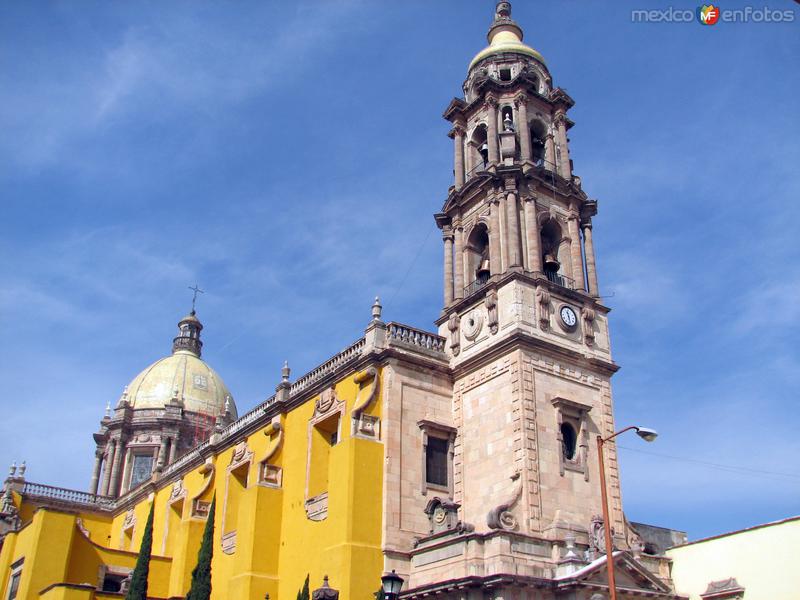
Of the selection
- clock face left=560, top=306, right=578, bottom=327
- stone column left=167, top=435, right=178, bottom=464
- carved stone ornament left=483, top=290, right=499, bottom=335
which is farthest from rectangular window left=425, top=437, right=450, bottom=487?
stone column left=167, top=435, right=178, bottom=464

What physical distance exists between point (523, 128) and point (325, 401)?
12.3 metres

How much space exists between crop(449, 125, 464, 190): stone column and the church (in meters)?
0.09

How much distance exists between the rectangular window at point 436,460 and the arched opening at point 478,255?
5992 millimetres

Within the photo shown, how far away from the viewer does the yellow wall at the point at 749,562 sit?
23.0m

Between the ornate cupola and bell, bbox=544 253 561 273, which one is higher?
the ornate cupola

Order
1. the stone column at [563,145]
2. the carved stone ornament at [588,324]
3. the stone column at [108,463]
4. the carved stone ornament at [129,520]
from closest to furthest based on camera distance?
the carved stone ornament at [588,324] < the stone column at [563,145] < the carved stone ornament at [129,520] < the stone column at [108,463]

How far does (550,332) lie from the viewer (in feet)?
92.1

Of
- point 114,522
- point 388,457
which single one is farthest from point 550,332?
point 114,522

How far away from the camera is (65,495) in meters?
48.0

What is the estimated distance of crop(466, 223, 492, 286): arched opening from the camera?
102 ft

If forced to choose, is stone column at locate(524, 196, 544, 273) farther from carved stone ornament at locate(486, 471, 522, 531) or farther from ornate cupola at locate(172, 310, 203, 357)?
ornate cupola at locate(172, 310, 203, 357)

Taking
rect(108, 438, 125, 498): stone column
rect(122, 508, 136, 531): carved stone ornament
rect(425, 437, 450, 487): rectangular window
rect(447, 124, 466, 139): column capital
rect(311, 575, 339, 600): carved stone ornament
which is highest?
rect(447, 124, 466, 139): column capital

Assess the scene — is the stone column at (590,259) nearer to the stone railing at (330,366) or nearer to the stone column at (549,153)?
the stone column at (549,153)

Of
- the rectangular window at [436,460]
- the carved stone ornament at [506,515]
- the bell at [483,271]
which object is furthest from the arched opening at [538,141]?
the carved stone ornament at [506,515]
